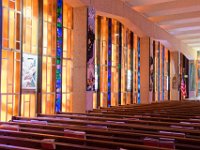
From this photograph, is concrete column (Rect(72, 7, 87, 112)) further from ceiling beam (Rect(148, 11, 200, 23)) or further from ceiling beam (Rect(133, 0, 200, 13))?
ceiling beam (Rect(148, 11, 200, 23))

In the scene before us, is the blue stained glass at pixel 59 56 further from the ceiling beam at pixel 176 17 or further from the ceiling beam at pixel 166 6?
the ceiling beam at pixel 176 17

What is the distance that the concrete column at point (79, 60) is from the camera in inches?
325

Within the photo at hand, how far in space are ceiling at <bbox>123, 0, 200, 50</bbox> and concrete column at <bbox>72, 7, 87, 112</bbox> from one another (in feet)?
9.38

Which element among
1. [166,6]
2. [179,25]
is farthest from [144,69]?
[166,6]

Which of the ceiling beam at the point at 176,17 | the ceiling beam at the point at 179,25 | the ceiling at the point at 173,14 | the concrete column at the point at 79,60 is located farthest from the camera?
the ceiling beam at the point at 179,25

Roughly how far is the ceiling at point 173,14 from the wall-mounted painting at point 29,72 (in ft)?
15.4

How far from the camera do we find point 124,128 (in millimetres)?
3902

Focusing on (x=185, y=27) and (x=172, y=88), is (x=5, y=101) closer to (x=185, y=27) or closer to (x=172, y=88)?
(x=185, y=27)

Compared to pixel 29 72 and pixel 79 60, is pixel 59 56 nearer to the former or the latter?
pixel 79 60

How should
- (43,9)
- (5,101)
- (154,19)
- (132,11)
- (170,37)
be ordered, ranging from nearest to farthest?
1. (5,101)
2. (43,9)
3. (132,11)
4. (154,19)
5. (170,37)

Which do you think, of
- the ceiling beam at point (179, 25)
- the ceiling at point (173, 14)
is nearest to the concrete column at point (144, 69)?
the ceiling at point (173, 14)

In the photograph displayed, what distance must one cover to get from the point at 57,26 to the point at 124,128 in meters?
5.08

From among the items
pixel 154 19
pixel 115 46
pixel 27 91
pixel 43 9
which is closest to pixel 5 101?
pixel 27 91

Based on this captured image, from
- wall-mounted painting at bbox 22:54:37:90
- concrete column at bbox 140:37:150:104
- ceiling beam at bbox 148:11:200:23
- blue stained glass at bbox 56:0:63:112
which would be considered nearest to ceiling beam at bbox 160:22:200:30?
ceiling beam at bbox 148:11:200:23
